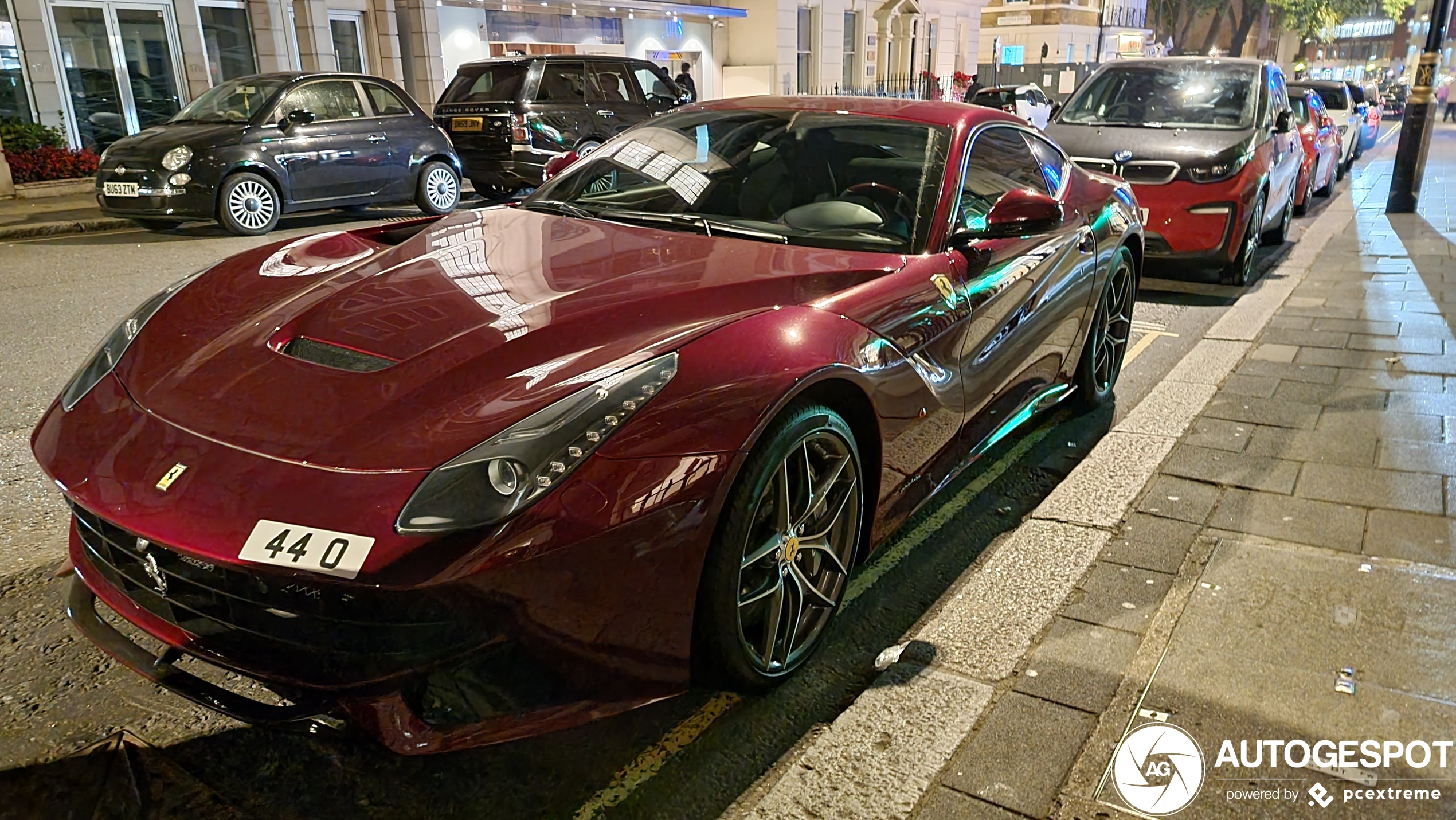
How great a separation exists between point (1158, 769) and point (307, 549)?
1.93 metres

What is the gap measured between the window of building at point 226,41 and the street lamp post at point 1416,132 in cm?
1689

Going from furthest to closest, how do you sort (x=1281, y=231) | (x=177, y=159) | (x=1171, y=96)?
(x=1281, y=231)
(x=177, y=159)
(x=1171, y=96)

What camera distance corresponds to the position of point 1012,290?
3.55m

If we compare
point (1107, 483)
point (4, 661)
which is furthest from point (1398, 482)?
point (4, 661)

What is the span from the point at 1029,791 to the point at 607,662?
0.99 metres

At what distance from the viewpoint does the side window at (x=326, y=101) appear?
10.5 meters

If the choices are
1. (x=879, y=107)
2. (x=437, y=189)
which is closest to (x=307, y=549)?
(x=879, y=107)

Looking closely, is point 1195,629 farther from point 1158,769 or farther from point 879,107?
point 879,107

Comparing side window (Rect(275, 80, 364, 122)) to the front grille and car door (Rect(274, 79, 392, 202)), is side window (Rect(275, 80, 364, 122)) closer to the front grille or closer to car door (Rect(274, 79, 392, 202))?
car door (Rect(274, 79, 392, 202))

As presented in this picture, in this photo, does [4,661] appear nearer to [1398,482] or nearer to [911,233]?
[911,233]

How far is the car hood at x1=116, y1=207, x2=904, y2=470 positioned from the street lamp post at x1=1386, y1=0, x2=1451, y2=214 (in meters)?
11.7

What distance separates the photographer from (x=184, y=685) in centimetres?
202

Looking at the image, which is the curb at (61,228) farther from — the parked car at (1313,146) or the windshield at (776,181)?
the parked car at (1313,146)

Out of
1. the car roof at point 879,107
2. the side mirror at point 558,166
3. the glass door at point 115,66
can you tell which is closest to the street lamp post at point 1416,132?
the car roof at point 879,107
